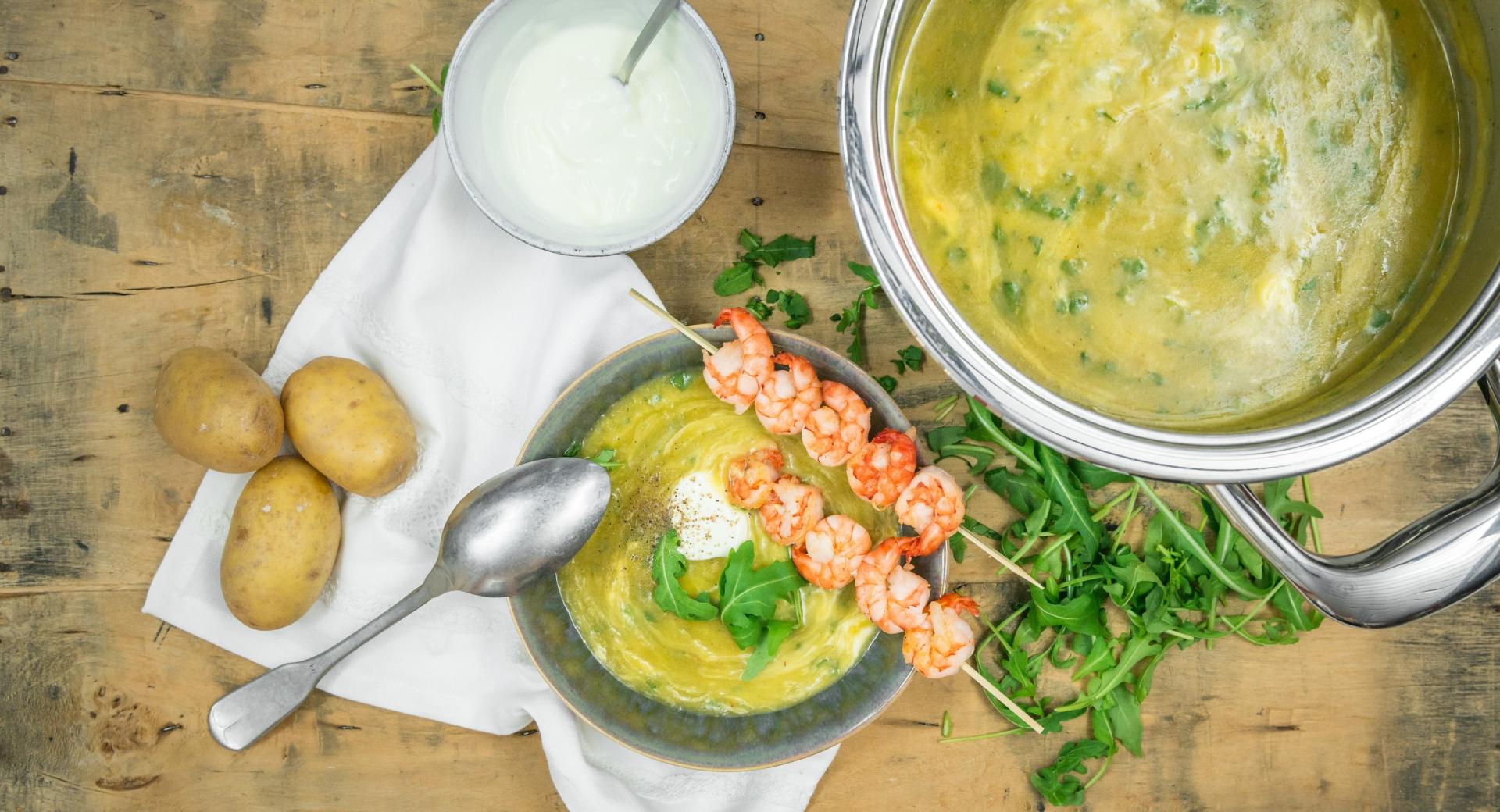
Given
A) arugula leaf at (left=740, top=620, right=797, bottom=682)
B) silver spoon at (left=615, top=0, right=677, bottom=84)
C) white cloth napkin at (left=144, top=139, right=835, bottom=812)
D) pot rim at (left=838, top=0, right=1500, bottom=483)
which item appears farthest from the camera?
white cloth napkin at (left=144, top=139, right=835, bottom=812)

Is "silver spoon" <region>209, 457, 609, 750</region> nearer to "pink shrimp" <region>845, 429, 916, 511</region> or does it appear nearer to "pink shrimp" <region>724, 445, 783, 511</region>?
"pink shrimp" <region>724, 445, 783, 511</region>

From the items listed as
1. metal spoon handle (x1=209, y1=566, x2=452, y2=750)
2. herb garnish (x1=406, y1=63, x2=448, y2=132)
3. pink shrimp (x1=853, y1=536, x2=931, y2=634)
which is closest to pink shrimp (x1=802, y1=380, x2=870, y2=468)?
pink shrimp (x1=853, y1=536, x2=931, y2=634)

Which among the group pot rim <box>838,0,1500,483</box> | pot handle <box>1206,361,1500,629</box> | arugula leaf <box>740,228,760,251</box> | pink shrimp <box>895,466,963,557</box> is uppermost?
pot rim <box>838,0,1500,483</box>

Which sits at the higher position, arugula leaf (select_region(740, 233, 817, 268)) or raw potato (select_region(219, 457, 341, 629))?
arugula leaf (select_region(740, 233, 817, 268))

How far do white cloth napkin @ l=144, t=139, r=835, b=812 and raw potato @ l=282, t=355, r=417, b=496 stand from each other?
8cm

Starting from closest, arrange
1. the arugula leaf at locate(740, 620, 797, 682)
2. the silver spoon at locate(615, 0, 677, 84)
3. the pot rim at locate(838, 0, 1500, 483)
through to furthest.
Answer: the pot rim at locate(838, 0, 1500, 483) → the silver spoon at locate(615, 0, 677, 84) → the arugula leaf at locate(740, 620, 797, 682)

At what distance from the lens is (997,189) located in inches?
39.4

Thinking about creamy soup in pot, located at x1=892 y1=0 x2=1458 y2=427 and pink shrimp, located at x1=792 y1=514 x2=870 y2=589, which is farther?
pink shrimp, located at x1=792 y1=514 x2=870 y2=589

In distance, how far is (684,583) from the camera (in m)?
1.40

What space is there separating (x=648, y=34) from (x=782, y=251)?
0.34m

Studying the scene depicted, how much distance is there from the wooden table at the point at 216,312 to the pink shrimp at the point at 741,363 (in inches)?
7.9

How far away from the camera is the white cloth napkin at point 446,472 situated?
1447 millimetres

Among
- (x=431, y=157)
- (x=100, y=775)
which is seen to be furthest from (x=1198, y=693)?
(x=100, y=775)

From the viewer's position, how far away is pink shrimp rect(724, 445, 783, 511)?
4.37 feet
